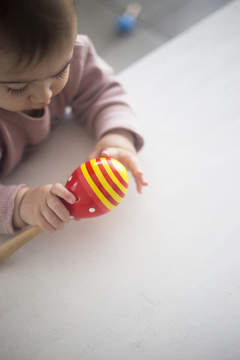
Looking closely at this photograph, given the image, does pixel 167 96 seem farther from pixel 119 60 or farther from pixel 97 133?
pixel 119 60

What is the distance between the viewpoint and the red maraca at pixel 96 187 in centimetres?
41

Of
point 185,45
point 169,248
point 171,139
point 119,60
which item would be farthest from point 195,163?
point 119,60

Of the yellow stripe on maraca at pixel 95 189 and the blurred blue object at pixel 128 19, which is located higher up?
→ the blurred blue object at pixel 128 19

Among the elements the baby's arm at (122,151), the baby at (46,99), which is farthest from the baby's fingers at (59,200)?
the baby's arm at (122,151)

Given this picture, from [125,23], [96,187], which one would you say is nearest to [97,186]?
[96,187]

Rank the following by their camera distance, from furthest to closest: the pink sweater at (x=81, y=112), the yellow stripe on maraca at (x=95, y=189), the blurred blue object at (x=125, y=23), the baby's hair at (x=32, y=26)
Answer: the blurred blue object at (x=125, y=23) < the pink sweater at (x=81, y=112) < the yellow stripe on maraca at (x=95, y=189) < the baby's hair at (x=32, y=26)

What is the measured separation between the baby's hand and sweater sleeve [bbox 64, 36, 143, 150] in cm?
20

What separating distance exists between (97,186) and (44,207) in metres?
0.10

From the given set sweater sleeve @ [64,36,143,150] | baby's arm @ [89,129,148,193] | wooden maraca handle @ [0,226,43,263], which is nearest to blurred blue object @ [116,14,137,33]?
sweater sleeve @ [64,36,143,150]

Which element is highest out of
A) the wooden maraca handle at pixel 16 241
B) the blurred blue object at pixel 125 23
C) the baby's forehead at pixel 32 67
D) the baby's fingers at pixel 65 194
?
the baby's forehead at pixel 32 67

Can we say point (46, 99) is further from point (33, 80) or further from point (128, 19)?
point (128, 19)

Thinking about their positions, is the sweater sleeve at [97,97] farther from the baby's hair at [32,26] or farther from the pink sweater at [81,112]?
the baby's hair at [32,26]

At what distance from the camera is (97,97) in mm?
630

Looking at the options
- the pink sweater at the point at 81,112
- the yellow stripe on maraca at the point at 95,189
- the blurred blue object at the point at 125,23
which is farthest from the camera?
the blurred blue object at the point at 125,23
